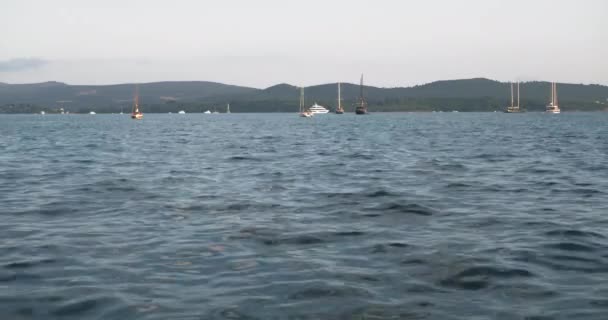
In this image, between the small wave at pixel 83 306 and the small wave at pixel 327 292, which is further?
the small wave at pixel 327 292

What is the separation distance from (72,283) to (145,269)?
3.90ft

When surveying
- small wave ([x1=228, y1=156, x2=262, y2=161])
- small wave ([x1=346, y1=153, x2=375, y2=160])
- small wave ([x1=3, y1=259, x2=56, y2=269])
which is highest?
small wave ([x1=228, y1=156, x2=262, y2=161])

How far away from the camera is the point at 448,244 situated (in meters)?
12.4

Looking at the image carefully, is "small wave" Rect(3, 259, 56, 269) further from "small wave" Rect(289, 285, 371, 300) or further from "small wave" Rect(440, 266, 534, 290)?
"small wave" Rect(440, 266, 534, 290)

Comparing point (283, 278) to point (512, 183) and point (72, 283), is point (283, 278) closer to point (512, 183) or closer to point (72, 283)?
point (72, 283)

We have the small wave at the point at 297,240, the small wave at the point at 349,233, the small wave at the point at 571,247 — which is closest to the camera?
the small wave at the point at 571,247

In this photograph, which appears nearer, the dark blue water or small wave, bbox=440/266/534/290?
the dark blue water

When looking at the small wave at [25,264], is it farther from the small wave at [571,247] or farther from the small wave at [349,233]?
the small wave at [571,247]

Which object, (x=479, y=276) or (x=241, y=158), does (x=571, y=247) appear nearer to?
(x=479, y=276)

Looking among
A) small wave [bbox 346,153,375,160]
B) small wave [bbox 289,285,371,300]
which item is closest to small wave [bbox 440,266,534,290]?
small wave [bbox 289,285,371,300]

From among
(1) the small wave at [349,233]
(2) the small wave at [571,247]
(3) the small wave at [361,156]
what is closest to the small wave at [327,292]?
(1) the small wave at [349,233]

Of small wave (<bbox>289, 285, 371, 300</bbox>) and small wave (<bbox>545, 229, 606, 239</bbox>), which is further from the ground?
small wave (<bbox>545, 229, 606, 239</bbox>)

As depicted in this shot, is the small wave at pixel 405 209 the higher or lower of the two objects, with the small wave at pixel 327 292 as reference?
higher

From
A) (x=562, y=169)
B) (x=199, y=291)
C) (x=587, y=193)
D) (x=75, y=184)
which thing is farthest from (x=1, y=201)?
(x=562, y=169)
